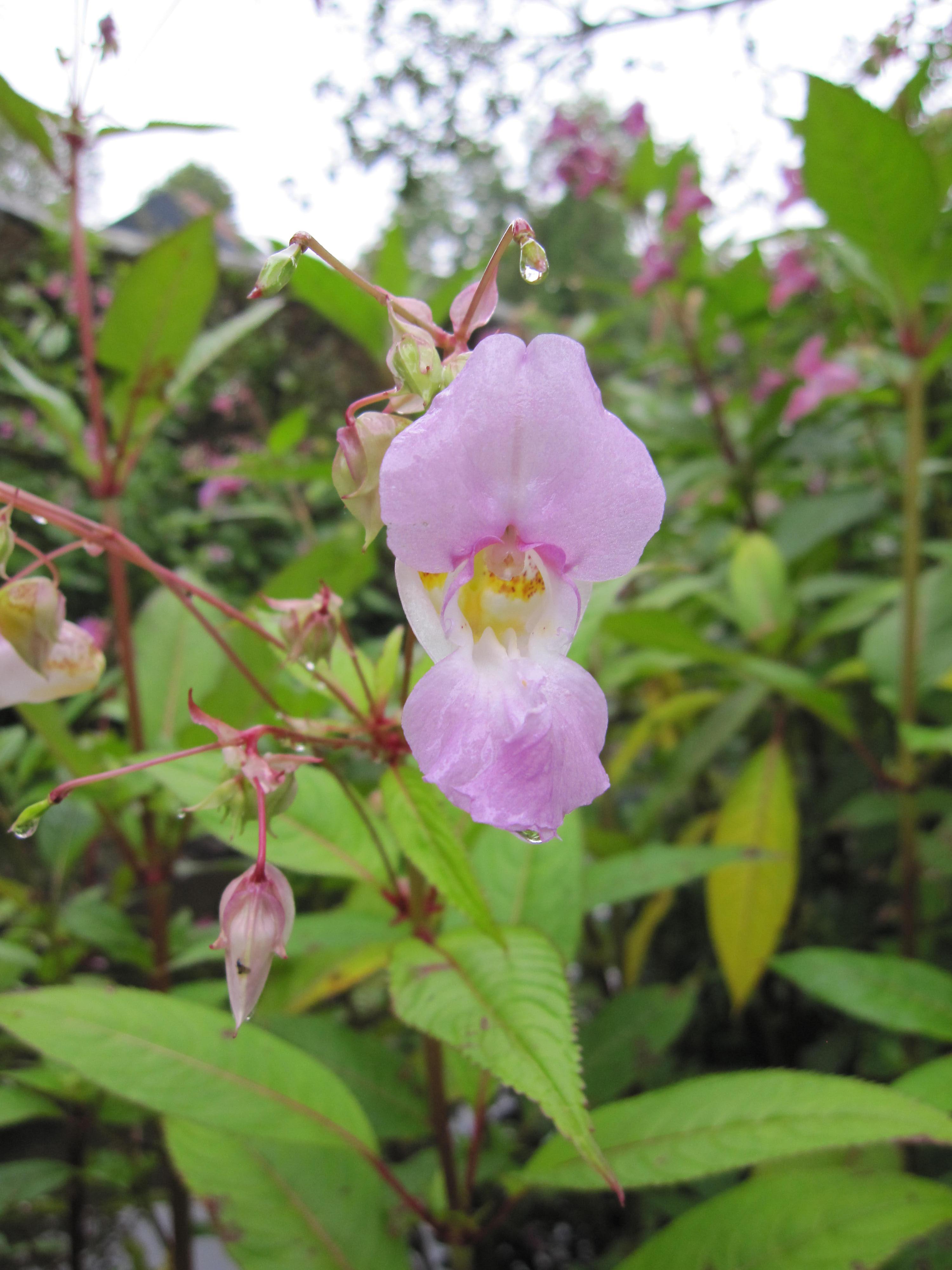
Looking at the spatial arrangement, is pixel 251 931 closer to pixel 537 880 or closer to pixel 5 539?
pixel 5 539

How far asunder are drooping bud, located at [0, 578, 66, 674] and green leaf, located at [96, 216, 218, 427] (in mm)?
613

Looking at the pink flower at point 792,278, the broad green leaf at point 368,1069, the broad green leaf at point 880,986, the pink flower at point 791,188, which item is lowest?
the broad green leaf at point 368,1069

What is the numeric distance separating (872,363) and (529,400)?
1.33 meters

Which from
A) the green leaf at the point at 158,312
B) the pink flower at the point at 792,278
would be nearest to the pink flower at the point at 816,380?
the pink flower at the point at 792,278

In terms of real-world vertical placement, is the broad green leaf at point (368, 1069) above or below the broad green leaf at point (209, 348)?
below

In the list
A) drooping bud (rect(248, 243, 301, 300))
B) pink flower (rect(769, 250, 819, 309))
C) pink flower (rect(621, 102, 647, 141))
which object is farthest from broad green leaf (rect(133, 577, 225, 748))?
pink flower (rect(621, 102, 647, 141))

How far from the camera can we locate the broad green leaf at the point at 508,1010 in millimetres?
396

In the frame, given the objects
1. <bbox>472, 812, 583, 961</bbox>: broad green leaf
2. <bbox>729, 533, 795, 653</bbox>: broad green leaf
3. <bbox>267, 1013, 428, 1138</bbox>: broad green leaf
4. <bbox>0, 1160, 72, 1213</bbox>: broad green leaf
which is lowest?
<bbox>0, 1160, 72, 1213</bbox>: broad green leaf

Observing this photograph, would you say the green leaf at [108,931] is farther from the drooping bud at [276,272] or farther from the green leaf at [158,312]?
the drooping bud at [276,272]

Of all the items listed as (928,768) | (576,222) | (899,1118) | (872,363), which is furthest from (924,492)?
(576,222)

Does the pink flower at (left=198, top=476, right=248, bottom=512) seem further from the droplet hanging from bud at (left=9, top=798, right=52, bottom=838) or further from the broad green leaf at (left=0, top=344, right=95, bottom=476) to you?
the droplet hanging from bud at (left=9, top=798, right=52, bottom=838)

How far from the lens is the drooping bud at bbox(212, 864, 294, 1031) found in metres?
0.42

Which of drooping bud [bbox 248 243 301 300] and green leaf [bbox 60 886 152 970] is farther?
green leaf [bbox 60 886 152 970]

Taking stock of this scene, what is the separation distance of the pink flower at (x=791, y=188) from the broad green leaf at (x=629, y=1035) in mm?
2123
